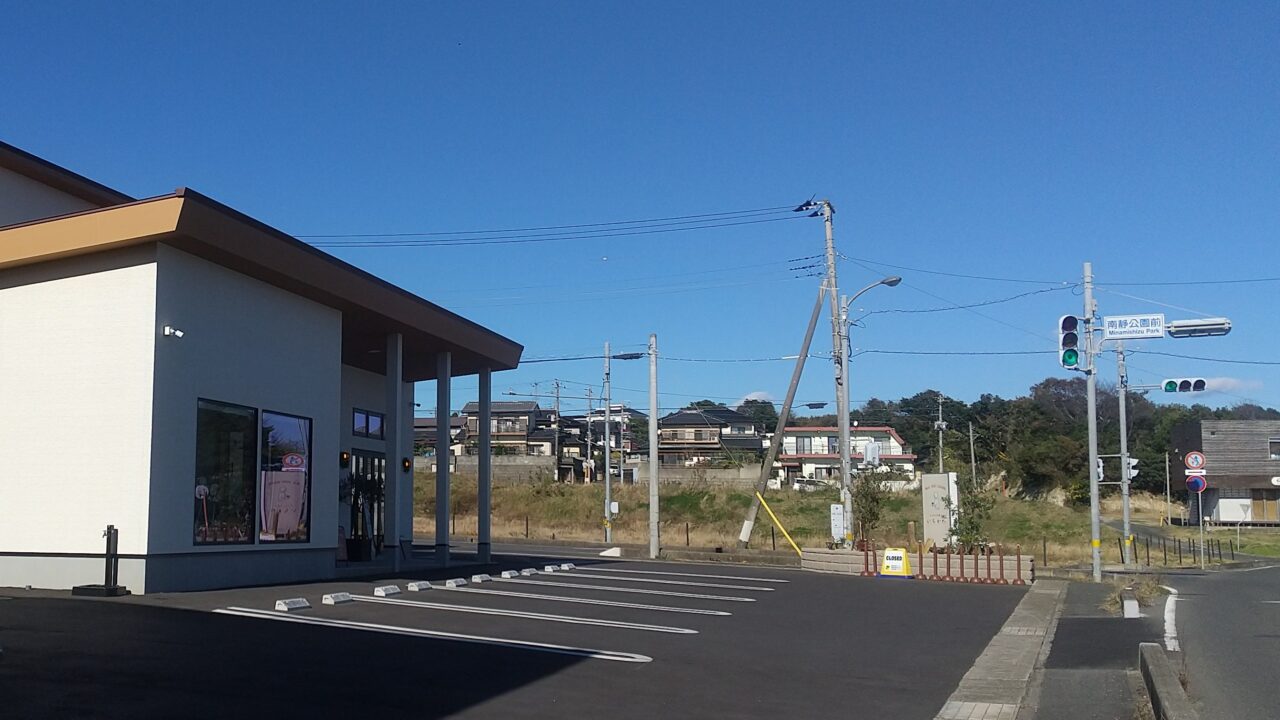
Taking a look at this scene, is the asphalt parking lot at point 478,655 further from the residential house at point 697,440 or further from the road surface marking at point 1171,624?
the residential house at point 697,440

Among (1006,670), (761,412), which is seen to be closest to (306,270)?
(1006,670)

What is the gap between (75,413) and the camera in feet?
56.5

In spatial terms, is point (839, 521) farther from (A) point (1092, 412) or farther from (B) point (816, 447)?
(B) point (816, 447)

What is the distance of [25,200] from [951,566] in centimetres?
2261

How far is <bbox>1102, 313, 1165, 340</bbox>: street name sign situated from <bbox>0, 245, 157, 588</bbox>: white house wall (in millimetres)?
23943

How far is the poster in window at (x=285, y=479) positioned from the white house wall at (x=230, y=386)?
7.0 inches

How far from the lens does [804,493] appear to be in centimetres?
6650

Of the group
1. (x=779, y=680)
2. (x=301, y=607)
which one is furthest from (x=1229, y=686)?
(x=301, y=607)

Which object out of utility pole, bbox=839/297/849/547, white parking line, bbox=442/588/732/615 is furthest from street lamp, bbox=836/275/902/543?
white parking line, bbox=442/588/732/615

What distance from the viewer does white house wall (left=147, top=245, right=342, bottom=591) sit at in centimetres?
1694

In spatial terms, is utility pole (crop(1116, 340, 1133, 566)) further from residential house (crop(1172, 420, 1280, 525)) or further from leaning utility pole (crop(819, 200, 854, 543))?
residential house (crop(1172, 420, 1280, 525))

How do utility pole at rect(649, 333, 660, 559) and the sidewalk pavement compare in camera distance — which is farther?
utility pole at rect(649, 333, 660, 559)

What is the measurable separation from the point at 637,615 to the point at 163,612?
261 inches

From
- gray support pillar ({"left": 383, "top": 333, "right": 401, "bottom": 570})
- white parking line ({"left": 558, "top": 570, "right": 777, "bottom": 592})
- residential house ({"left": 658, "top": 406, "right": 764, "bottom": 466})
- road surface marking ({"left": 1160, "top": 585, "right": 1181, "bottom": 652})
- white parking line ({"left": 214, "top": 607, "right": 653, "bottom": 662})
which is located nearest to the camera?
white parking line ({"left": 214, "top": 607, "right": 653, "bottom": 662})
